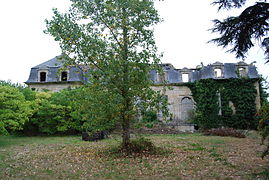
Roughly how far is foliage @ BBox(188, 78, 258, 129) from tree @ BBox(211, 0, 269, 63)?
41.9 feet

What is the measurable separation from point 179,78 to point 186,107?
295cm

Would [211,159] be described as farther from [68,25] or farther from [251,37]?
[68,25]

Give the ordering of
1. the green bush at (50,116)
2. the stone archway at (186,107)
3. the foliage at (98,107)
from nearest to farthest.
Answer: the foliage at (98,107) → the green bush at (50,116) → the stone archway at (186,107)

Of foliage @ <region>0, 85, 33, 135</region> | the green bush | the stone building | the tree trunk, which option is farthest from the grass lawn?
the stone building

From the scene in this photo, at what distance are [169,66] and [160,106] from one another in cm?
1652

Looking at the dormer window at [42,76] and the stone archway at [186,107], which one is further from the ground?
the dormer window at [42,76]

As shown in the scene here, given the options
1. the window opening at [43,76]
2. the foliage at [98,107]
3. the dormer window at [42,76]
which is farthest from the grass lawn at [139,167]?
the window opening at [43,76]

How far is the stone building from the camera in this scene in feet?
74.0

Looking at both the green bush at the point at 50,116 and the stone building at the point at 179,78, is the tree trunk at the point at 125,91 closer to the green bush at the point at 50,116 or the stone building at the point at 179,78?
the green bush at the point at 50,116

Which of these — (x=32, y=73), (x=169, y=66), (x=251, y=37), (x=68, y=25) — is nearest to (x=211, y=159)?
(x=251, y=37)

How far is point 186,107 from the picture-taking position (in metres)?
23.8

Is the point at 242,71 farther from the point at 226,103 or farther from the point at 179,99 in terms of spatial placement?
the point at 179,99

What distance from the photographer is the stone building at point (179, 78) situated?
74.0 feet

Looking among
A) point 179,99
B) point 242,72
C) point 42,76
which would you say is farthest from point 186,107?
point 42,76
